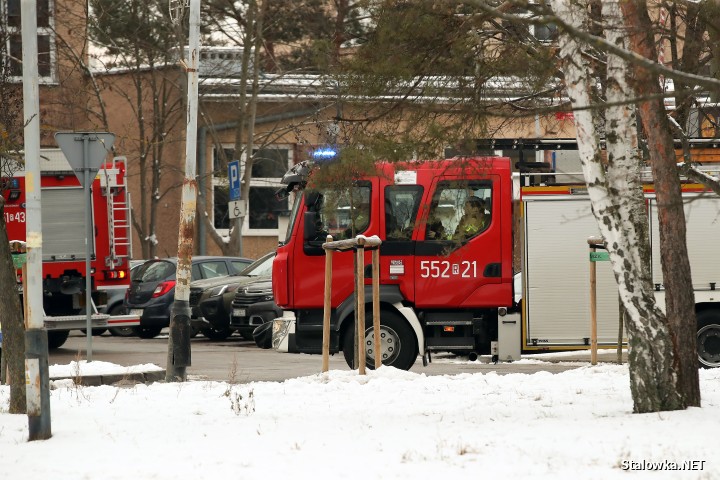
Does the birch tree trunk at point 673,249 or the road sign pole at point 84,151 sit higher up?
the road sign pole at point 84,151

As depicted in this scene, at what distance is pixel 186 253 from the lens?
14.2m

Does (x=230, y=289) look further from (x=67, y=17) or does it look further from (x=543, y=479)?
(x=543, y=479)

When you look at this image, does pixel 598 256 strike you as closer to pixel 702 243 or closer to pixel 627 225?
pixel 702 243

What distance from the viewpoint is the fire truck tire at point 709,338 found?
15.0m

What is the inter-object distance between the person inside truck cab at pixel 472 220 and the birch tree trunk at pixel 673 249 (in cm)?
457

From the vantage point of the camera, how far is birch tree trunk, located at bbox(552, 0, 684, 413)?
943cm

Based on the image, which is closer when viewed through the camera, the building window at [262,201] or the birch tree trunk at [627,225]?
the birch tree trunk at [627,225]

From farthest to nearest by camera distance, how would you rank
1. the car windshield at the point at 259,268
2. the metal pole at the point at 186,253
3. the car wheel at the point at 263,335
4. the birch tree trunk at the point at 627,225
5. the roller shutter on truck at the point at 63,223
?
the car windshield at the point at 259,268 < the roller shutter on truck at the point at 63,223 < the car wheel at the point at 263,335 < the metal pole at the point at 186,253 < the birch tree trunk at the point at 627,225

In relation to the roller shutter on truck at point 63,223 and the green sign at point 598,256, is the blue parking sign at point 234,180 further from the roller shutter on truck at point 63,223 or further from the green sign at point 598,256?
the green sign at point 598,256

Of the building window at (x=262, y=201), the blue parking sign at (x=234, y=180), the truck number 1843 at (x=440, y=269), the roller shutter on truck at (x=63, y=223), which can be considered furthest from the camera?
the building window at (x=262, y=201)

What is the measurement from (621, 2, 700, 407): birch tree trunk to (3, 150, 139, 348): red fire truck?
11.4m

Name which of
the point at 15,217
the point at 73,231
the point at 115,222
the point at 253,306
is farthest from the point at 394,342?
the point at 15,217

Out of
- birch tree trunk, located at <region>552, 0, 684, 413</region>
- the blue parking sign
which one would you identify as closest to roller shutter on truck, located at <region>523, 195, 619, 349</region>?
birch tree trunk, located at <region>552, 0, 684, 413</region>

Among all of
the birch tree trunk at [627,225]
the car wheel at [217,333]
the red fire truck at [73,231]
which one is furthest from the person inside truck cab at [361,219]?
the car wheel at [217,333]
